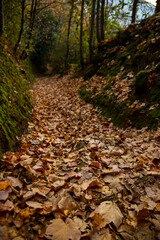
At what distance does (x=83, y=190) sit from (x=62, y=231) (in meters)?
0.54

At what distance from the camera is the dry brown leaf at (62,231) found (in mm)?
1088

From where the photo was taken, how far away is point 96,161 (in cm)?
222

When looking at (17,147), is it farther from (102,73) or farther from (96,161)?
(102,73)

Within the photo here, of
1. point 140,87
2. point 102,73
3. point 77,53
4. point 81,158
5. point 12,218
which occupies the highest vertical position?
point 77,53

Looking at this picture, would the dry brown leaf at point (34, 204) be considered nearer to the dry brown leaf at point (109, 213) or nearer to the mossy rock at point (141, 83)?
the dry brown leaf at point (109, 213)

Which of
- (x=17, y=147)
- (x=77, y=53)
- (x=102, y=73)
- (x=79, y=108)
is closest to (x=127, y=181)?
(x=17, y=147)

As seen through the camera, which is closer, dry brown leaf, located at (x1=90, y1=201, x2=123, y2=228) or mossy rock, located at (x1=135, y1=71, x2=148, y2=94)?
dry brown leaf, located at (x1=90, y1=201, x2=123, y2=228)

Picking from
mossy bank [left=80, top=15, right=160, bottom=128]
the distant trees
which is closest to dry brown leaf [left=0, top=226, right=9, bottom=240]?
mossy bank [left=80, top=15, right=160, bottom=128]

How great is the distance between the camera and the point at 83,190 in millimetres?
1623

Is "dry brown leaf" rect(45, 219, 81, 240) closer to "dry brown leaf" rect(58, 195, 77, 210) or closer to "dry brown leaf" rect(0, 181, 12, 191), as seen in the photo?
"dry brown leaf" rect(58, 195, 77, 210)

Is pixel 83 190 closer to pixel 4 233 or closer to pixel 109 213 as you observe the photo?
pixel 109 213

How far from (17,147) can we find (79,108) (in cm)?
352

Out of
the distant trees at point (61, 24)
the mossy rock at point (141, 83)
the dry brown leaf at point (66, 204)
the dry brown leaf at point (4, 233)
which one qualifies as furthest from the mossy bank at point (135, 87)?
the distant trees at point (61, 24)

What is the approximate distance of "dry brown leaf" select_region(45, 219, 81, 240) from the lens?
1088 millimetres
